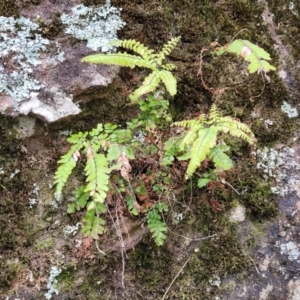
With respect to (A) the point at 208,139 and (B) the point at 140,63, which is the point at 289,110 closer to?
(A) the point at 208,139

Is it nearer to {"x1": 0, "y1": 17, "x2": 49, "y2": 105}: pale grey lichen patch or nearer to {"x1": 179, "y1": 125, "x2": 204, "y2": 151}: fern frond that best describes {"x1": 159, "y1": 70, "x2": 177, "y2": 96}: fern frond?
{"x1": 179, "y1": 125, "x2": 204, "y2": 151}: fern frond

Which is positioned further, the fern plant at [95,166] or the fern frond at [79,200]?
the fern frond at [79,200]

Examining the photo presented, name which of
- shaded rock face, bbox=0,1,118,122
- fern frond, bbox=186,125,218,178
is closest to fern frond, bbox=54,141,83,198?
shaded rock face, bbox=0,1,118,122

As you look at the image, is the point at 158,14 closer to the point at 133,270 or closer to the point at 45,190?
the point at 45,190

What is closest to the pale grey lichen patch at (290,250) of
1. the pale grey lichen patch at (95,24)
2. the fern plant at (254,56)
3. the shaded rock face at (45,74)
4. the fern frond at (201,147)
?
the fern frond at (201,147)

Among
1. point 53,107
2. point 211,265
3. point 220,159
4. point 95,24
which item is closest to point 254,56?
point 220,159

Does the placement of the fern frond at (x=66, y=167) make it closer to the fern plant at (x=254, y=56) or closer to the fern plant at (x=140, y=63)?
the fern plant at (x=140, y=63)

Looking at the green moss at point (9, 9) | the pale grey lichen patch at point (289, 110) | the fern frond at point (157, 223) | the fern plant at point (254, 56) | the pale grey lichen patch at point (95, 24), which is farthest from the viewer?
the pale grey lichen patch at point (289, 110)
